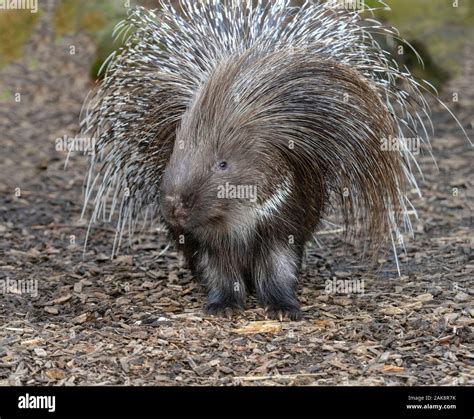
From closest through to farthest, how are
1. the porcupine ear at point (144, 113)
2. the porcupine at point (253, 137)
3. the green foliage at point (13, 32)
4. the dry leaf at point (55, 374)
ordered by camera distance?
1. the dry leaf at point (55, 374)
2. the porcupine at point (253, 137)
3. the porcupine ear at point (144, 113)
4. the green foliage at point (13, 32)

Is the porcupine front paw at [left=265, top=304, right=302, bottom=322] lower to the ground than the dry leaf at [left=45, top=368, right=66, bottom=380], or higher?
higher

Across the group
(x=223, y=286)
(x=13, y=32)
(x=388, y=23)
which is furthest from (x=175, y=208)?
(x=13, y=32)

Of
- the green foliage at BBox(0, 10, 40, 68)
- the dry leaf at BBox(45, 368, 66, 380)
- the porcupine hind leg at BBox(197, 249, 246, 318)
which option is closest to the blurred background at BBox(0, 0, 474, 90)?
the green foliage at BBox(0, 10, 40, 68)

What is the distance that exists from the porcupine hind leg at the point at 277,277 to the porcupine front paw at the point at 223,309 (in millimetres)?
149

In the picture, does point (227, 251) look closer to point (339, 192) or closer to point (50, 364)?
point (339, 192)

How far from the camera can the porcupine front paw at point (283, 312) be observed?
4.43 metres

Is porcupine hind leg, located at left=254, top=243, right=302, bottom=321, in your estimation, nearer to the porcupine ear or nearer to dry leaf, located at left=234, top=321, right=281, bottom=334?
dry leaf, located at left=234, top=321, right=281, bottom=334

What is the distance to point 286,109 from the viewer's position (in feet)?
14.3

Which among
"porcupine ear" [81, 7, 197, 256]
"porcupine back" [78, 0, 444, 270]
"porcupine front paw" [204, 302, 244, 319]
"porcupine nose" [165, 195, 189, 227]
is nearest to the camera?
"porcupine nose" [165, 195, 189, 227]

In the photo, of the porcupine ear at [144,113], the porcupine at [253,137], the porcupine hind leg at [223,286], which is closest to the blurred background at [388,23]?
the porcupine ear at [144,113]

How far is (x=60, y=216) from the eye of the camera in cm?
660

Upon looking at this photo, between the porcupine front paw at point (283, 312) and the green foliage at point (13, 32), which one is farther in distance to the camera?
the green foliage at point (13, 32)

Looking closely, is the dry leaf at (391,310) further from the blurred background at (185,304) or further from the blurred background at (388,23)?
the blurred background at (388,23)

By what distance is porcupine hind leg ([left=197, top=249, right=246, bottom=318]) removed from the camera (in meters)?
4.54
